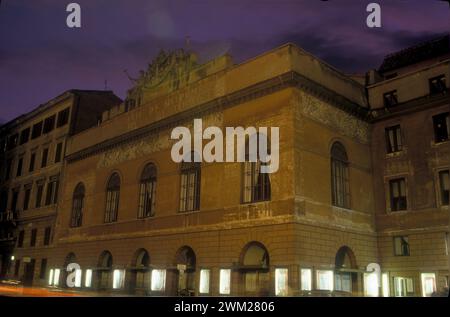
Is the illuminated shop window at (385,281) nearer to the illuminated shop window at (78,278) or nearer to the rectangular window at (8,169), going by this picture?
the illuminated shop window at (78,278)

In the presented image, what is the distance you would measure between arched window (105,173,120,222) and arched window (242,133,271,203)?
963 cm

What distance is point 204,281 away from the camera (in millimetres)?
18906

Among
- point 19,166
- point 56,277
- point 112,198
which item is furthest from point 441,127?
point 19,166

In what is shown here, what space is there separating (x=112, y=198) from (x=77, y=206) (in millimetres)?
4205

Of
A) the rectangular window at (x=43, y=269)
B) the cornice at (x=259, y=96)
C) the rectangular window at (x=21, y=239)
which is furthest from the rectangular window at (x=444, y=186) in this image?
the rectangular window at (x=21, y=239)

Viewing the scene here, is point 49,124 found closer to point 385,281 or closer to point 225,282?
point 225,282

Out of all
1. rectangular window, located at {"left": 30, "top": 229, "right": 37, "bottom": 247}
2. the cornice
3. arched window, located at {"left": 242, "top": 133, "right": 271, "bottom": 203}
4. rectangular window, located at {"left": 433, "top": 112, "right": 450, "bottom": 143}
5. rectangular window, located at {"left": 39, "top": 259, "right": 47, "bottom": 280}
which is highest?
the cornice

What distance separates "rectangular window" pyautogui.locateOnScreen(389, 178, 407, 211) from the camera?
2042cm

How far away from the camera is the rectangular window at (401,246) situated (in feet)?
64.9

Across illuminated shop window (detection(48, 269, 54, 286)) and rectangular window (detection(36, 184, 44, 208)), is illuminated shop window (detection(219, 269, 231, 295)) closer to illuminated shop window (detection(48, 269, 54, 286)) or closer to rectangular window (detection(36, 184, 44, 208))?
illuminated shop window (detection(48, 269, 54, 286))

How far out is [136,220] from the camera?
2330 centimetres

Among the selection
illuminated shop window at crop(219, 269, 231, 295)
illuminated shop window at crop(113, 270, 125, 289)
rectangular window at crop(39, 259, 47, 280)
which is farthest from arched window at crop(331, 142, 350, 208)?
rectangular window at crop(39, 259, 47, 280)
